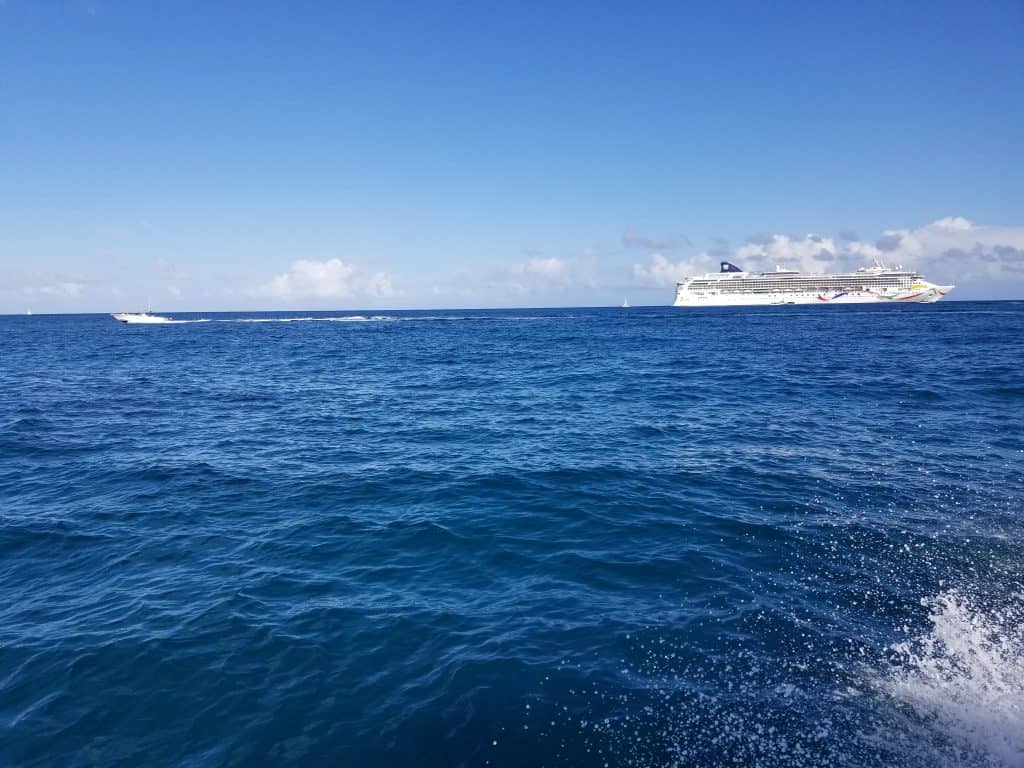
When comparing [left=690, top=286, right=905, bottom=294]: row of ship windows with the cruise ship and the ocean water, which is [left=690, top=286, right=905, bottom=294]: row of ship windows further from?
the ocean water

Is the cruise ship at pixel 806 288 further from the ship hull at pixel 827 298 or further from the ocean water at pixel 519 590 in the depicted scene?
the ocean water at pixel 519 590

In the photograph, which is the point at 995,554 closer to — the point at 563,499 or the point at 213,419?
the point at 563,499

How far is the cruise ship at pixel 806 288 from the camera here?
544ft

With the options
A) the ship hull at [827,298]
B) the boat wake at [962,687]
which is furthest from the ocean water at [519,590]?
the ship hull at [827,298]

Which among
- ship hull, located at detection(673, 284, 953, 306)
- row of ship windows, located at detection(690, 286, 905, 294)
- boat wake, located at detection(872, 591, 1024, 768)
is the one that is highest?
row of ship windows, located at detection(690, 286, 905, 294)

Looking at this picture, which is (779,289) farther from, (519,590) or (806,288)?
(519,590)

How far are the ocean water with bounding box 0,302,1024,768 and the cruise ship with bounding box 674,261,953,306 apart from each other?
547ft

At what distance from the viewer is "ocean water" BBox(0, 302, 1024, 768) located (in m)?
7.95

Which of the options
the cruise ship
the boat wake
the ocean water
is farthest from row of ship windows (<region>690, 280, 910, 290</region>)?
the boat wake

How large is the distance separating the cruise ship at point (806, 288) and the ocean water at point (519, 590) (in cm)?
16665

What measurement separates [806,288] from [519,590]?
193081mm

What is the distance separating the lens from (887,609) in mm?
10641

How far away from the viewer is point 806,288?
6821 inches

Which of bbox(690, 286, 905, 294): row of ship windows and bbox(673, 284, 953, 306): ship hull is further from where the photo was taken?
bbox(690, 286, 905, 294): row of ship windows
